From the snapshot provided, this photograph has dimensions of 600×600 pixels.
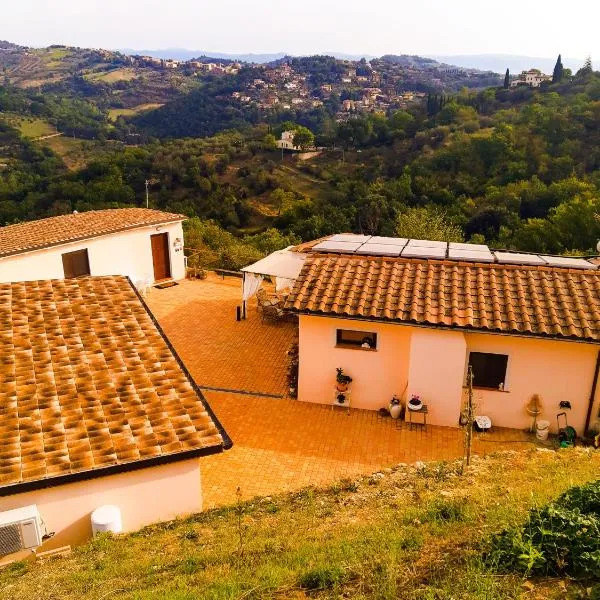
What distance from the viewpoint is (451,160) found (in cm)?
6044

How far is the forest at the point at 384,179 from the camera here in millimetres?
40906

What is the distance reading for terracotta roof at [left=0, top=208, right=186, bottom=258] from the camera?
58.3 ft

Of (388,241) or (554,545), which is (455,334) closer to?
(388,241)

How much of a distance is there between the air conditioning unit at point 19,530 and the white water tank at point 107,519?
0.68m

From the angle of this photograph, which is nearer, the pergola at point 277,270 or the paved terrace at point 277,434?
the paved terrace at point 277,434

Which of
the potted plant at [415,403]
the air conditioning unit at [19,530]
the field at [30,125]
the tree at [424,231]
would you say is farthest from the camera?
the field at [30,125]

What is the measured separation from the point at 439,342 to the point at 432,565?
271 inches

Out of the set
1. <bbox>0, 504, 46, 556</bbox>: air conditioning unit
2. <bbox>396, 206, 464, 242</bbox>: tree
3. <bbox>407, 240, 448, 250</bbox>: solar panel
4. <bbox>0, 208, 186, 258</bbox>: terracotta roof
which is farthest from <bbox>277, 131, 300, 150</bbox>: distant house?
<bbox>0, 504, 46, 556</bbox>: air conditioning unit

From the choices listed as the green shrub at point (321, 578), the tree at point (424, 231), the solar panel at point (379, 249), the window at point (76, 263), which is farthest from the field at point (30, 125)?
the green shrub at point (321, 578)

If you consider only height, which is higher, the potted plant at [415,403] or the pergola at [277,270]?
the pergola at [277,270]

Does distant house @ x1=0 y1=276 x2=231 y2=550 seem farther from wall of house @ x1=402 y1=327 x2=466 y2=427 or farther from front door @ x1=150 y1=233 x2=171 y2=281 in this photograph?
front door @ x1=150 y1=233 x2=171 y2=281

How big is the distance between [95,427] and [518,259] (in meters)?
10.6

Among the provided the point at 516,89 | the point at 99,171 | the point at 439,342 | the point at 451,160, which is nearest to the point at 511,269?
the point at 439,342

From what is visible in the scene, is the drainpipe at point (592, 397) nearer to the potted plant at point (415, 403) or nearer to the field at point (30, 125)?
the potted plant at point (415, 403)
